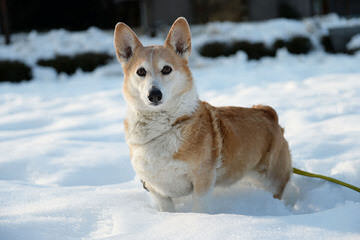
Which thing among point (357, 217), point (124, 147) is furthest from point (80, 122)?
point (357, 217)

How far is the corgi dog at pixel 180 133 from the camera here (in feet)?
7.21

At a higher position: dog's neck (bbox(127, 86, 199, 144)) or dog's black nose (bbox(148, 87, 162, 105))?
dog's black nose (bbox(148, 87, 162, 105))

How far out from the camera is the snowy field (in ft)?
6.24

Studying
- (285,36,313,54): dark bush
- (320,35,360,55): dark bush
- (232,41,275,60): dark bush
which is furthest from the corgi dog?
(320,35,360,55): dark bush

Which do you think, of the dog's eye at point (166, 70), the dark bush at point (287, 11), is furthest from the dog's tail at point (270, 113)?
the dark bush at point (287, 11)

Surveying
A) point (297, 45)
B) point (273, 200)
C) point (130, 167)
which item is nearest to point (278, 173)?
point (273, 200)

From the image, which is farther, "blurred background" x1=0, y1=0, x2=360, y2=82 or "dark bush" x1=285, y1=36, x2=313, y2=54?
"blurred background" x1=0, y1=0, x2=360, y2=82

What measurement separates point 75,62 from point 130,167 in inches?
244

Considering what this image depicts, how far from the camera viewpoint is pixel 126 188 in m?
2.81

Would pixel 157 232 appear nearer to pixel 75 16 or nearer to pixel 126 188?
pixel 126 188

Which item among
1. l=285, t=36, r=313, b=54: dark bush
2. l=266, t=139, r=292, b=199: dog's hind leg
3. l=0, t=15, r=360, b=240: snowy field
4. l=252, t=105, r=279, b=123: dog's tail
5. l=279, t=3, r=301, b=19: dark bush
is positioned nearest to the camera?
l=0, t=15, r=360, b=240: snowy field

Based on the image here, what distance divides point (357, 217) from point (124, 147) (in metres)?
2.51

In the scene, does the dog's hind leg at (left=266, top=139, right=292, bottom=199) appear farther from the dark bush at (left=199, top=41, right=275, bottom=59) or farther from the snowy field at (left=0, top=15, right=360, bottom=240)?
the dark bush at (left=199, top=41, right=275, bottom=59)

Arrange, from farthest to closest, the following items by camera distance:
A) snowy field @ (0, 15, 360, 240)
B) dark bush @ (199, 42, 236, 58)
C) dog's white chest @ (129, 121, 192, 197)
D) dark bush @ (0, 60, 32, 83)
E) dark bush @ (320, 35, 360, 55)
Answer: dark bush @ (320, 35, 360, 55) < dark bush @ (199, 42, 236, 58) < dark bush @ (0, 60, 32, 83) < dog's white chest @ (129, 121, 192, 197) < snowy field @ (0, 15, 360, 240)
